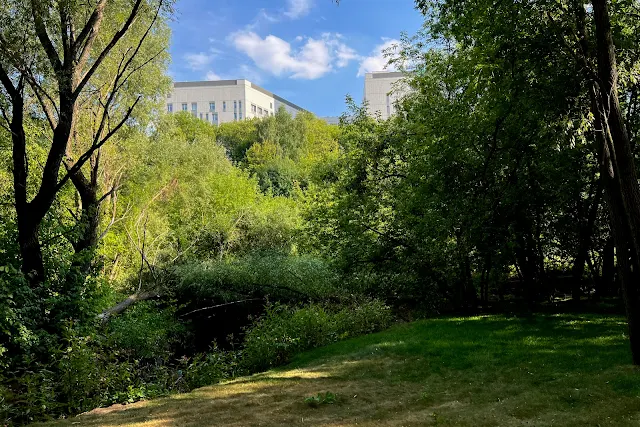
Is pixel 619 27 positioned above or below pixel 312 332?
above

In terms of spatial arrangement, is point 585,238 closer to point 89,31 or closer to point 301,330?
point 301,330

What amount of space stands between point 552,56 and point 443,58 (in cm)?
685

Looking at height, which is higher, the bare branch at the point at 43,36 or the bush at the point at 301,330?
the bare branch at the point at 43,36

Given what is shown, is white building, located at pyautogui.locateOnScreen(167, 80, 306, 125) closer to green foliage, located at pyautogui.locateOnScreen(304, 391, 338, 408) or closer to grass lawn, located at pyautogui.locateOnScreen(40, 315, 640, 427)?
grass lawn, located at pyautogui.locateOnScreen(40, 315, 640, 427)

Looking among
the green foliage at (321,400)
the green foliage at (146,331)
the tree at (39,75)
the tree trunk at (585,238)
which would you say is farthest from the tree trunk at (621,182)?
the green foliage at (146,331)

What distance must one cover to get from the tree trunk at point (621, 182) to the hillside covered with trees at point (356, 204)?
2cm

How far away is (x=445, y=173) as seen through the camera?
10633 mm

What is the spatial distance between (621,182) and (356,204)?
326 inches

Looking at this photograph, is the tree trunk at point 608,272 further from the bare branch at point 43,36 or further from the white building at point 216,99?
the white building at point 216,99

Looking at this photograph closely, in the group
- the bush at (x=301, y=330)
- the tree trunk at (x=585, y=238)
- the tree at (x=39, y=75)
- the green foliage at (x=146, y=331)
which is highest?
the tree at (x=39, y=75)

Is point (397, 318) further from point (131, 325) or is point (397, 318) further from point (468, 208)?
point (131, 325)

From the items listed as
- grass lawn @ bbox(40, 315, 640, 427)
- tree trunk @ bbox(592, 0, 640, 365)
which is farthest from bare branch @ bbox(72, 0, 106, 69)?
tree trunk @ bbox(592, 0, 640, 365)

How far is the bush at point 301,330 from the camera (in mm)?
8438

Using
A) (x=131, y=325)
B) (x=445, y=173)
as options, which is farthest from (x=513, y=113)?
(x=131, y=325)
